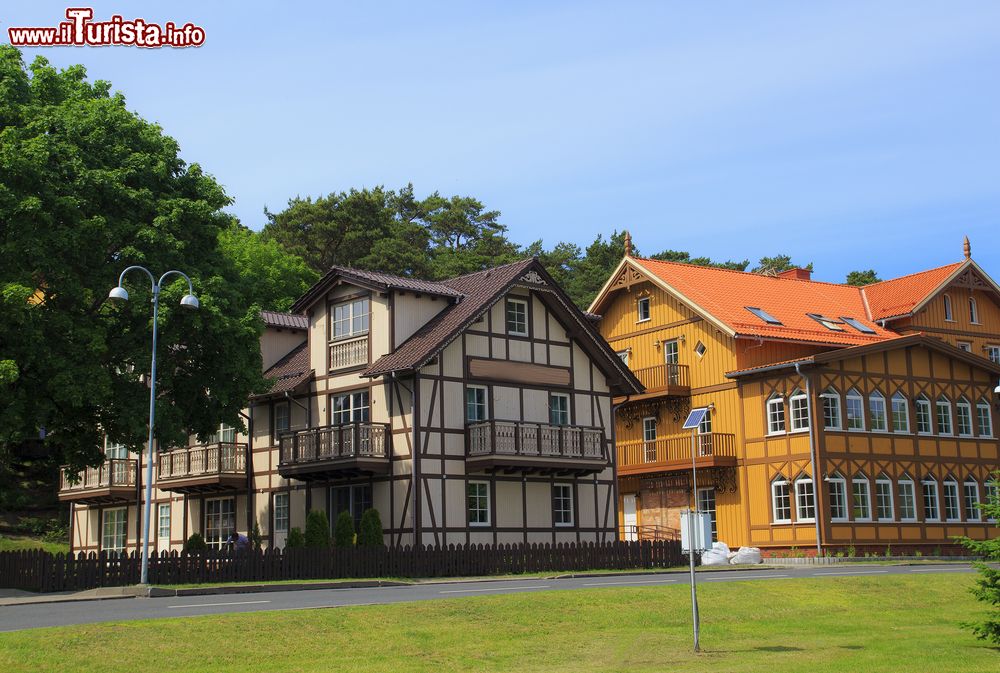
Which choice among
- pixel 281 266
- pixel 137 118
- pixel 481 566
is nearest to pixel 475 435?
pixel 481 566

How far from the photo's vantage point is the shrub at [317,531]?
3362 centimetres

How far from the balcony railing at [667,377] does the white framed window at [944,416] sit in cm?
970

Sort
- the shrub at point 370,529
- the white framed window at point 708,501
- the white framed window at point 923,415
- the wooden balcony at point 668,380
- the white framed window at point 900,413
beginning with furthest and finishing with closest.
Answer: the wooden balcony at point 668,380
the white framed window at point 708,501
the white framed window at point 923,415
the white framed window at point 900,413
the shrub at point 370,529

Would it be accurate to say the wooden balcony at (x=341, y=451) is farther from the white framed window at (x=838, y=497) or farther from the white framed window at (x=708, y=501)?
the white framed window at (x=838, y=497)

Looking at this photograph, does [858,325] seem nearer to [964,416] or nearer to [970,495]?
[964,416]

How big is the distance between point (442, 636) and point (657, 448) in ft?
100

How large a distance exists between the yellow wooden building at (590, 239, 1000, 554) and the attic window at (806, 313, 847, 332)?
0.34ft

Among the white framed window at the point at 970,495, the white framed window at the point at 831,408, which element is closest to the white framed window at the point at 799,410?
the white framed window at the point at 831,408

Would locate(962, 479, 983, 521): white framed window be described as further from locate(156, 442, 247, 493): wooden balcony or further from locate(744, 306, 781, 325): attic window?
locate(156, 442, 247, 493): wooden balcony

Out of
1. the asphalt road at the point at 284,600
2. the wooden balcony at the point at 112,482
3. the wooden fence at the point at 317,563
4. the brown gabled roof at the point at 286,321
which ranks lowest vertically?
the asphalt road at the point at 284,600

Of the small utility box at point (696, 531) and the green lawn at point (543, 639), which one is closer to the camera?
the green lawn at point (543, 639)

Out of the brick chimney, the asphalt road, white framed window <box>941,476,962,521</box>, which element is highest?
the brick chimney

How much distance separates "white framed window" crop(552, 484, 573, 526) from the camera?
38906 millimetres

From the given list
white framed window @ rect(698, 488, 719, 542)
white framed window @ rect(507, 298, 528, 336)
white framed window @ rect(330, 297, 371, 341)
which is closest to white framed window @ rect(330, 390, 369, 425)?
white framed window @ rect(330, 297, 371, 341)
